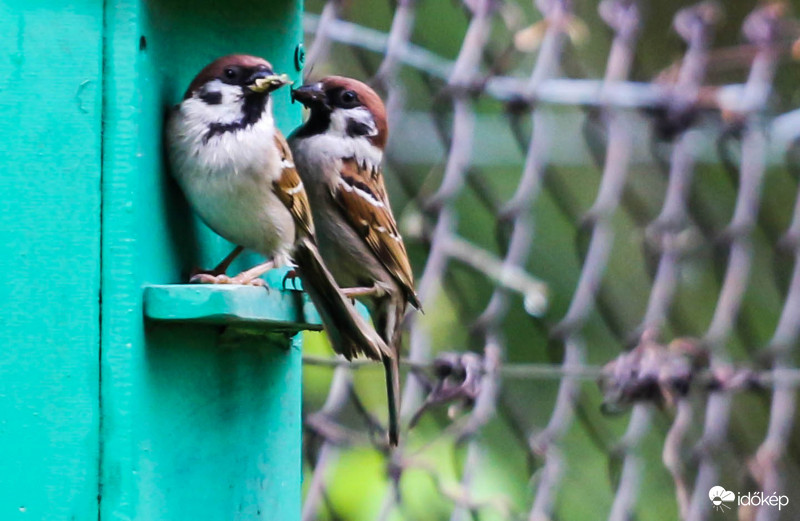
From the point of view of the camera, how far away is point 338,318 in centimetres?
173

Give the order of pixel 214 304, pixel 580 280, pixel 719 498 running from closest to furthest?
pixel 214 304 → pixel 580 280 → pixel 719 498

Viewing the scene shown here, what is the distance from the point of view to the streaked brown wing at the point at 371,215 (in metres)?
2.29

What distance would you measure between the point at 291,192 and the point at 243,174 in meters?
0.10

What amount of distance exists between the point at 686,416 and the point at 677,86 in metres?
0.55

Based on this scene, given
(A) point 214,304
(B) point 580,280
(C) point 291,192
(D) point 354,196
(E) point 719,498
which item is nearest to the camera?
(A) point 214,304

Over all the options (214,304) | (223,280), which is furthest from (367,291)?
(214,304)

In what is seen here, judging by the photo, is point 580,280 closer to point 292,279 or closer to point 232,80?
point 292,279

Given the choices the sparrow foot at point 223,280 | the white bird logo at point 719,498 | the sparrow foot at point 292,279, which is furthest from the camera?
the white bird logo at point 719,498

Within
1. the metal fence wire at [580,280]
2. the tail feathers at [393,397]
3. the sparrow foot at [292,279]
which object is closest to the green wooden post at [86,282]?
the sparrow foot at [292,279]

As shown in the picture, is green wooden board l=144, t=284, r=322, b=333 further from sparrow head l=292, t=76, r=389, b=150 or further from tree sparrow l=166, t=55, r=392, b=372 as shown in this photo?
sparrow head l=292, t=76, r=389, b=150

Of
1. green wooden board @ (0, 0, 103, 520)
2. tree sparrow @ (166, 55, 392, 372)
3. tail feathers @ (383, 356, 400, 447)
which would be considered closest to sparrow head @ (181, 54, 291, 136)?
tree sparrow @ (166, 55, 392, 372)

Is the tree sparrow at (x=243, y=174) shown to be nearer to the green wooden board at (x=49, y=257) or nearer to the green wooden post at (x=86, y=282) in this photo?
the green wooden post at (x=86, y=282)

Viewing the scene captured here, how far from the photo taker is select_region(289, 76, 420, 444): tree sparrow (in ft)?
7.41

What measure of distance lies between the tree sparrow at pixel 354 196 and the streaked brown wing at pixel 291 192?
38 centimetres
